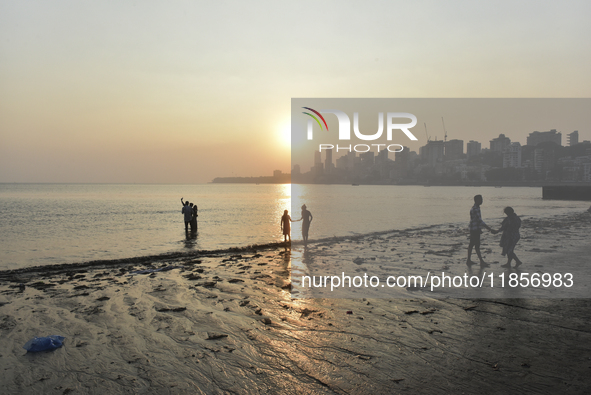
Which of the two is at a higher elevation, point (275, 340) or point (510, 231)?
point (510, 231)

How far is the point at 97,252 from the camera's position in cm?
2022

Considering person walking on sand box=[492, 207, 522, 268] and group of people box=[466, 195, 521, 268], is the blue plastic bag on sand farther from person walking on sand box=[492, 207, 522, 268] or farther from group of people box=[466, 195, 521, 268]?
person walking on sand box=[492, 207, 522, 268]

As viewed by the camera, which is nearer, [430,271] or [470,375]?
[470,375]

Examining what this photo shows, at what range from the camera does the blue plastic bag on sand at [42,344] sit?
6.49 meters

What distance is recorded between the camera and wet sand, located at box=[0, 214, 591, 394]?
204 inches

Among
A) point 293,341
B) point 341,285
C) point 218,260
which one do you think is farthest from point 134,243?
point 293,341

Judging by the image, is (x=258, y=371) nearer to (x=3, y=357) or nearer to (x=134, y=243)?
(x=3, y=357)

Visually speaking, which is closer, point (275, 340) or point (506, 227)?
point (275, 340)

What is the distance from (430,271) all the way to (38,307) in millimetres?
11570

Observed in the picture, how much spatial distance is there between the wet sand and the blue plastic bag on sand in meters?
0.12

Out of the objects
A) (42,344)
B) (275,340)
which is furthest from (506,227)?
(42,344)

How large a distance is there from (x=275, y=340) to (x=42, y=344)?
4279 millimetres

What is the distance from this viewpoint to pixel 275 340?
6.65 m

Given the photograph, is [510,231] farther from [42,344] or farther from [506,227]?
[42,344]
